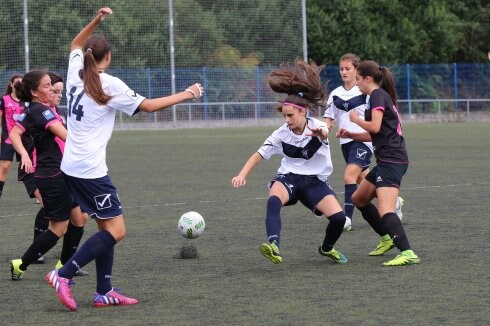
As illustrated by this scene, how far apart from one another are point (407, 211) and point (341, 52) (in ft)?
123

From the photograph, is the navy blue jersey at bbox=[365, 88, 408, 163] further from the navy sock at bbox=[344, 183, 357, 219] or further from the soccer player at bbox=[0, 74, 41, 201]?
the soccer player at bbox=[0, 74, 41, 201]

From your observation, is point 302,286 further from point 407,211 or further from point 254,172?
point 254,172

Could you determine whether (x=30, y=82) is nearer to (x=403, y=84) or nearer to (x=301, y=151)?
(x=301, y=151)

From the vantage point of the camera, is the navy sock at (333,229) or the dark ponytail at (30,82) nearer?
the dark ponytail at (30,82)

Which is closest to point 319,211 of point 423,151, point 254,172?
point 254,172

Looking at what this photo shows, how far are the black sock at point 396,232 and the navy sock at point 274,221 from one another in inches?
33.7

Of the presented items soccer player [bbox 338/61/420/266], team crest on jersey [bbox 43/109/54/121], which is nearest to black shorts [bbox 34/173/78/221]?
team crest on jersey [bbox 43/109/54/121]

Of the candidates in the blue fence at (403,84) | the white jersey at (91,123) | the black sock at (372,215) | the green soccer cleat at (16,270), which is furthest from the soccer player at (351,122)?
the blue fence at (403,84)

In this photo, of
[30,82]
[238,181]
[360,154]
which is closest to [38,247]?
[30,82]

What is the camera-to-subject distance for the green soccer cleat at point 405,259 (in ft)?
27.0

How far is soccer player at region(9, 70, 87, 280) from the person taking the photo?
7.75 m

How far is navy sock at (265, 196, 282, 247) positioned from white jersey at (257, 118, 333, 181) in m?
0.34

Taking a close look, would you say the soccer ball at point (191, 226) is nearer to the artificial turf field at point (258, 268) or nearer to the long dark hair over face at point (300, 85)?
the artificial turf field at point (258, 268)

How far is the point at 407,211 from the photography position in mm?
12180
